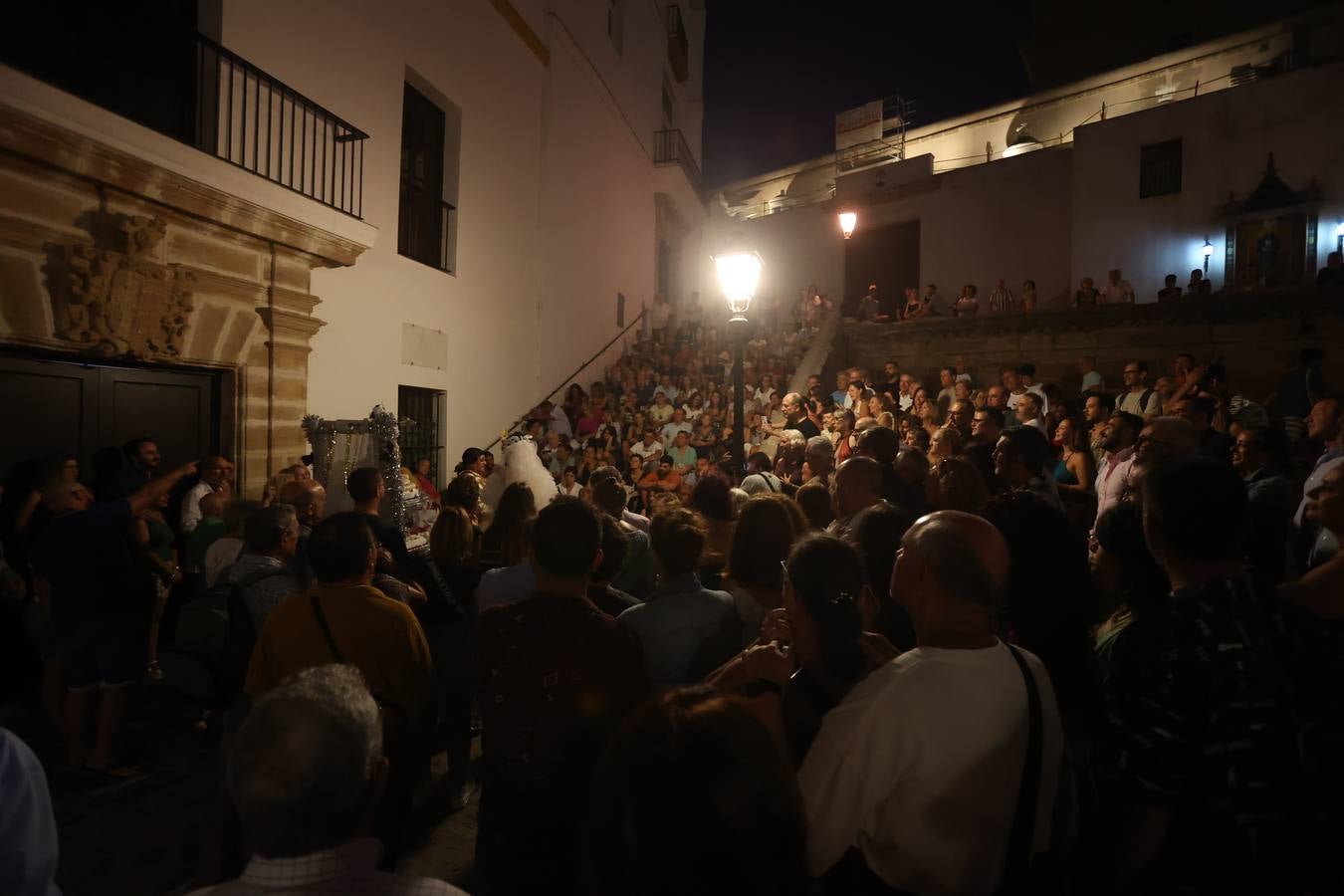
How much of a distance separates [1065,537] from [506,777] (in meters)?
2.03

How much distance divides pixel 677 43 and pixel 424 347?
1733 cm

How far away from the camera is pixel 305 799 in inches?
48.0

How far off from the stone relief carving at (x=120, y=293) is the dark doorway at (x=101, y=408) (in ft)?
1.14

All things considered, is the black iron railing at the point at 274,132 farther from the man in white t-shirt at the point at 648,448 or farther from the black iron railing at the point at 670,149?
the black iron railing at the point at 670,149

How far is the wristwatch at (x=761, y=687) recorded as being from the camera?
1.99 metres

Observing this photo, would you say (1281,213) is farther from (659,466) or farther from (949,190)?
(659,466)

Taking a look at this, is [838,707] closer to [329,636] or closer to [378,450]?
[329,636]

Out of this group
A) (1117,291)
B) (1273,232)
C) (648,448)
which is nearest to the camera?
(648,448)

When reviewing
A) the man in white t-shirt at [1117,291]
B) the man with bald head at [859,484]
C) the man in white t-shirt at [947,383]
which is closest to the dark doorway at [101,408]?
the man with bald head at [859,484]

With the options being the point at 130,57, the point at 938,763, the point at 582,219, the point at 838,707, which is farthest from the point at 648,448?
the point at 938,763

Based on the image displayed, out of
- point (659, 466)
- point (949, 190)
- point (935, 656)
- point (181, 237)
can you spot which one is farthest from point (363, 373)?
point (949, 190)

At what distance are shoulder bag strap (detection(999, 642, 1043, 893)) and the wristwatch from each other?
60 centimetres

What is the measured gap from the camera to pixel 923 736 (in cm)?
163

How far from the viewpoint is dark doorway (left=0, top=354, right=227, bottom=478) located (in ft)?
18.6
